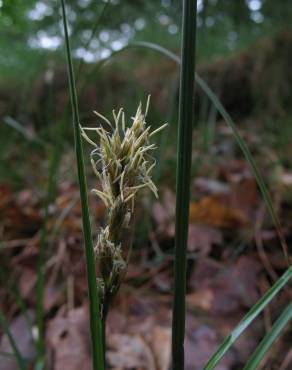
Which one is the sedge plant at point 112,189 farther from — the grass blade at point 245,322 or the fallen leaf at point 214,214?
the fallen leaf at point 214,214

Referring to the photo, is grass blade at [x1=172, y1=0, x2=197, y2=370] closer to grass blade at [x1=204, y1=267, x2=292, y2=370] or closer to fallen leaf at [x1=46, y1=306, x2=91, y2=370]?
grass blade at [x1=204, y1=267, x2=292, y2=370]

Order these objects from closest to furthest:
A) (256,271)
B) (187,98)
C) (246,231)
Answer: (187,98) → (256,271) → (246,231)

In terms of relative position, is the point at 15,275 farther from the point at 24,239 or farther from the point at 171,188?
the point at 171,188

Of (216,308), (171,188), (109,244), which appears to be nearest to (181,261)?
(109,244)

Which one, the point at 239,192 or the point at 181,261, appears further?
the point at 239,192

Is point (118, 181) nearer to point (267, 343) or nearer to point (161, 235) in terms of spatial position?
point (267, 343)

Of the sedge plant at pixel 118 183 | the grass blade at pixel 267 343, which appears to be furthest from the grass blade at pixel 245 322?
the sedge plant at pixel 118 183

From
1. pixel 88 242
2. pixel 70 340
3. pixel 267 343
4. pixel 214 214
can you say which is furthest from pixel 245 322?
pixel 214 214
